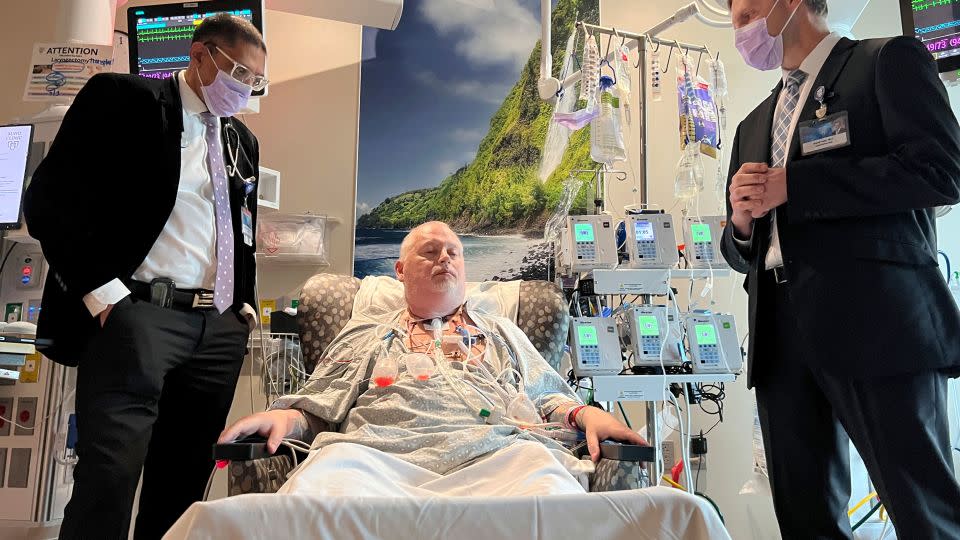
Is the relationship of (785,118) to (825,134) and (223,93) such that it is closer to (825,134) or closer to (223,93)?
(825,134)

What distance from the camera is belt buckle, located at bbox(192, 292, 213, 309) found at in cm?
207

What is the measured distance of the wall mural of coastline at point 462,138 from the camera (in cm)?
380

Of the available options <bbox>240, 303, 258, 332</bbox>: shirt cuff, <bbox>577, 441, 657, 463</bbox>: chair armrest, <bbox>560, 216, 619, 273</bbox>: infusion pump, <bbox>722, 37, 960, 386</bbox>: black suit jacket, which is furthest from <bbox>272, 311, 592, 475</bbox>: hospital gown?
<bbox>722, 37, 960, 386</bbox>: black suit jacket

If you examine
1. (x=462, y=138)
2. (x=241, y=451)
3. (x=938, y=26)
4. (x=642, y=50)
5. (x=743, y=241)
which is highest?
(x=642, y=50)

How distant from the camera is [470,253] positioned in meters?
3.80

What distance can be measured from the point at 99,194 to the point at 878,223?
6.53ft

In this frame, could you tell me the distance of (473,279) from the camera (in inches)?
149

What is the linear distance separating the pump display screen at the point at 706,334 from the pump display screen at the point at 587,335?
45cm

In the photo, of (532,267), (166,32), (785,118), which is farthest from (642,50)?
(166,32)

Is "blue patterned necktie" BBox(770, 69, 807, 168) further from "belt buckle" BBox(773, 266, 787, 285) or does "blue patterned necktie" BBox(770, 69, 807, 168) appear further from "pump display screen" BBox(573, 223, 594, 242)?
"pump display screen" BBox(573, 223, 594, 242)

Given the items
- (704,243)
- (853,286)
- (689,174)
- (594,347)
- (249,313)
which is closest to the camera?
(853,286)

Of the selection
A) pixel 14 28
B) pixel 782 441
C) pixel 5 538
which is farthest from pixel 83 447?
pixel 14 28

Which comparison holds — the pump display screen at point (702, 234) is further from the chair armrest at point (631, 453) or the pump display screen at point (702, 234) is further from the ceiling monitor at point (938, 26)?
the chair armrest at point (631, 453)

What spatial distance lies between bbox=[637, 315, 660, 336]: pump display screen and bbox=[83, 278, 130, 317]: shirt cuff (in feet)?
6.10
